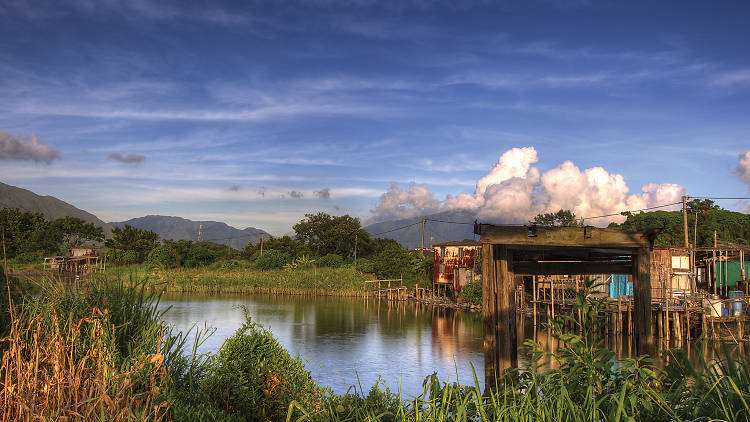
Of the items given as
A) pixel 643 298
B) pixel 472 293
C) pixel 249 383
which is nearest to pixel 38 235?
pixel 472 293

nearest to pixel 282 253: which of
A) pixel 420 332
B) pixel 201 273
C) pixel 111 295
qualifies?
pixel 201 273

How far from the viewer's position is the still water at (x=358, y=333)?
1961cm

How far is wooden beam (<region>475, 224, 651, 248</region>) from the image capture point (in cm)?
742

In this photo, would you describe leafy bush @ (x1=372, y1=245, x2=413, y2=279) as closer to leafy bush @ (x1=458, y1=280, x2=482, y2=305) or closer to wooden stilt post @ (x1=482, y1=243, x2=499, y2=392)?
leafy bush @ (x1=458, y1=280, x2=482, y2=305)

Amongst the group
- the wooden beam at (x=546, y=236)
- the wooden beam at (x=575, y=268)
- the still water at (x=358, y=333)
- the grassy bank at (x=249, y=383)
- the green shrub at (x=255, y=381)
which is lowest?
the still water at (x=358, y=333)

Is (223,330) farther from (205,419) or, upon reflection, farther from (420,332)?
(205,419)

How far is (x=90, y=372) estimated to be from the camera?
6141 millimetres

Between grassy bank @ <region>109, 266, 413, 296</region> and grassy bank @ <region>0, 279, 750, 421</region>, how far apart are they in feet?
126

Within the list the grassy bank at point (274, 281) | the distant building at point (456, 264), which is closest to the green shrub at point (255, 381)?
the distant building at point (456, 264)

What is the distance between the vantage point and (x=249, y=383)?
8.36 meters

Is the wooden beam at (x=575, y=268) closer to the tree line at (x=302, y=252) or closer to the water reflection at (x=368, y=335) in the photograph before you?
the water reflection at (x=368, y=335)

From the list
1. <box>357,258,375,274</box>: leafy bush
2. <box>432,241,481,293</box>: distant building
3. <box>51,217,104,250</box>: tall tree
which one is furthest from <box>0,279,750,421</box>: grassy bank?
<box>51,217,104,250</box>: tall tree

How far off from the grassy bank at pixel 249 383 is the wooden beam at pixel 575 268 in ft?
4.56

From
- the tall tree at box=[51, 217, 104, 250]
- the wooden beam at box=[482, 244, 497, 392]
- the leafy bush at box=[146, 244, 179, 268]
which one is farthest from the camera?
the tall tree at box=[51, 217, 104, 250]
